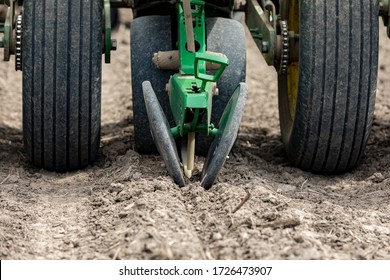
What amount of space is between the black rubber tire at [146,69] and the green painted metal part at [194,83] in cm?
25

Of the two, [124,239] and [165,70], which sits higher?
[165,70]

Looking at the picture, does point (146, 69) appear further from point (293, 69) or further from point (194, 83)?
point (293, 69)

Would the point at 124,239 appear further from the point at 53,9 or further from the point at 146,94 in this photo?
the point at 53,9

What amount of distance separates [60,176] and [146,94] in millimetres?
772

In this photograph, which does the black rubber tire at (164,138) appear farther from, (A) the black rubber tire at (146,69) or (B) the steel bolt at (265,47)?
(B) the steel bolt at (265,47)

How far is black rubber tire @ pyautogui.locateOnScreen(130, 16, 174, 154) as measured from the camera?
6027 millimetres

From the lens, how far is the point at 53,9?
5.78 metres

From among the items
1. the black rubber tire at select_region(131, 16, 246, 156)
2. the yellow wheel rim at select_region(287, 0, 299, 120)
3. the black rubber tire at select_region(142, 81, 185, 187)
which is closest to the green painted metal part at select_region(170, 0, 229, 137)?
the black rubber tire at select_region(142, 81, 185, 187)

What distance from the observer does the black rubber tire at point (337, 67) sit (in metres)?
5.83

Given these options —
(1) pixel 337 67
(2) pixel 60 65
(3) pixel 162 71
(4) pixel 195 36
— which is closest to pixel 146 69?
(3) pixel 162 71

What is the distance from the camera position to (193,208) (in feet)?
17.1

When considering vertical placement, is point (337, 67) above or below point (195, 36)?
below

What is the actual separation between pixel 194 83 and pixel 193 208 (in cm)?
69
